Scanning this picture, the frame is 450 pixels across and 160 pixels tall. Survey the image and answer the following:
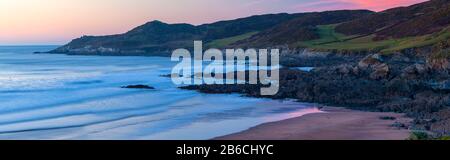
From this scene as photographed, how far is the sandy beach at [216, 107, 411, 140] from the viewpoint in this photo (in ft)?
60.4

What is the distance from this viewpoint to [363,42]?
77500mm

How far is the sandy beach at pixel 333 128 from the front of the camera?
725 inches

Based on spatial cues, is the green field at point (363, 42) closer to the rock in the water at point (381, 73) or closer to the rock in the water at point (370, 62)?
the rock in the water at point (370, 62)

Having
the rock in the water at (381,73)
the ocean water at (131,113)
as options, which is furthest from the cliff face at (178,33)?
the ocean water at (131,113)

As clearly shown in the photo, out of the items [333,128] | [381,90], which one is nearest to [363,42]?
[381,90]

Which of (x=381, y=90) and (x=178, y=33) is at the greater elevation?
(x=178, y=33)

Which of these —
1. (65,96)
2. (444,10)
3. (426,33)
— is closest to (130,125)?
(65,96)

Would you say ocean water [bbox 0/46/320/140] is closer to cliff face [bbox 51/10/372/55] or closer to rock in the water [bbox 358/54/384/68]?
rock in the water [bbox 358/54/384/68]

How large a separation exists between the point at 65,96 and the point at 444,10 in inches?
2505

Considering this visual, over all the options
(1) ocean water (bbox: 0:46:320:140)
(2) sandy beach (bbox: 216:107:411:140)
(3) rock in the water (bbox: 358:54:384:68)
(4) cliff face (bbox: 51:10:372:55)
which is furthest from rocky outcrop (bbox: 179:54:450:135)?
(4) cliff face (bbox: 51:10:372:55)

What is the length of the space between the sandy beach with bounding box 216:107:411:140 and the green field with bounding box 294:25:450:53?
121ft

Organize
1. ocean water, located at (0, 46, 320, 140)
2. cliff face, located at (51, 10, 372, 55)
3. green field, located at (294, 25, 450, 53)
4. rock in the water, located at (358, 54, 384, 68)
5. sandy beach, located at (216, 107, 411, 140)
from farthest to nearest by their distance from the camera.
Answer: cliff face, located at (51, 10, 372, 55) < green field, located at (294, 25, 450, 53) < rock in the water, located at (358, 54, 384, 68) < ocean water, located at (0, 46, 320, 140) < sandy beach, located at (216, 107, 411, 140)

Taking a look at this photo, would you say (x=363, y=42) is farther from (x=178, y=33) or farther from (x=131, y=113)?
(x=178, y=33)

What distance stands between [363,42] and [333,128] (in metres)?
60.1
